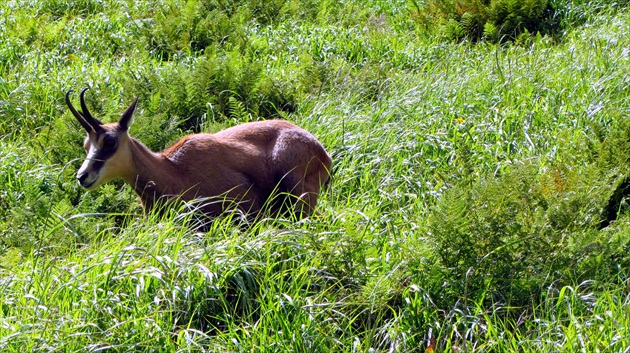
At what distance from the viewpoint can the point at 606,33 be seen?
439 inches

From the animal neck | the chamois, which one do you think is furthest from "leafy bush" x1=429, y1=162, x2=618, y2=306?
the animal neck

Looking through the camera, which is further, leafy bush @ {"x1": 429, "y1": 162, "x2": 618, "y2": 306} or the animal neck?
the animal neck

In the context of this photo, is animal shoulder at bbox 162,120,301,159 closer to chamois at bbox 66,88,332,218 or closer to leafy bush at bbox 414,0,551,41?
chamois at bbox 66,88,332,218

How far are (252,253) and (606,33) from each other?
691cm

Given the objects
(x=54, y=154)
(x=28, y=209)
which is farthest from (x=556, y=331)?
(x=54, y=154)

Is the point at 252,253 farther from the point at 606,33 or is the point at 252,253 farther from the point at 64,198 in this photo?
the point at 606,33

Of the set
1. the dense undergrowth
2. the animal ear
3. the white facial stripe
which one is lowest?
the dense undergrowth

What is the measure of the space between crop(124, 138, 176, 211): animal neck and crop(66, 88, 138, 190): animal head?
7 centimetres

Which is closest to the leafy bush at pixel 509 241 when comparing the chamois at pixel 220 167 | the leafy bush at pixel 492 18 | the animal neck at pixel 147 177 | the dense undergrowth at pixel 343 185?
the dense undergrowth at pixel 343 185

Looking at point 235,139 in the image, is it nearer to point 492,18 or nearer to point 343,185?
point 343,185

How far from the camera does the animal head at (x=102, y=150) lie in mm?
6898

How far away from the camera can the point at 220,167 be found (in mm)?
7555

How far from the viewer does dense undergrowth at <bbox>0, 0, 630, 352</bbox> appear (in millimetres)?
5441

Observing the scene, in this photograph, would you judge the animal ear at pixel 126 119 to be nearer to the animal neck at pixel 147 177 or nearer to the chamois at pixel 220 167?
the chamois at pixel 220 167
